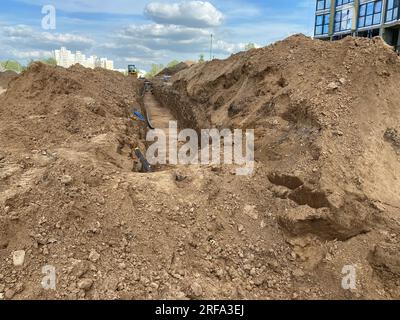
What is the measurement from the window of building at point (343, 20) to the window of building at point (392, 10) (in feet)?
13.2

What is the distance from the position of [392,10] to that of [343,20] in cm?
568

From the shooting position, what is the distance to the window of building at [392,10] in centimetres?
2317

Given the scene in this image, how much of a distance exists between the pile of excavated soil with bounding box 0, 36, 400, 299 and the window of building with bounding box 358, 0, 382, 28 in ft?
72.1

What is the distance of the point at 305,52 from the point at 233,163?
13.6ft

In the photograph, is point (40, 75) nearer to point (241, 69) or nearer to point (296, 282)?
point (241, 69)

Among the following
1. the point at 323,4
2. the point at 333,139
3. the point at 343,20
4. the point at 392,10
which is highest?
the point at 323,4

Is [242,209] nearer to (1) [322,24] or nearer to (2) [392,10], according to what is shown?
(2) [392,10]

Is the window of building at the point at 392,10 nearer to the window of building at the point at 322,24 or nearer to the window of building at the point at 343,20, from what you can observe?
the window of building at the point at 343,20

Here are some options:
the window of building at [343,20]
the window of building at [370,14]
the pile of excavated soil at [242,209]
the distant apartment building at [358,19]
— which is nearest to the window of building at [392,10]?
the distant apartment building at [358,19]

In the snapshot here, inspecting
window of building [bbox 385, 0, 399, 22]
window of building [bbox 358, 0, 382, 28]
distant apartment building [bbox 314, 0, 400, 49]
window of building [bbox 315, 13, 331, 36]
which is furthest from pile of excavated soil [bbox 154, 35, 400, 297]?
window of building [bbox 315, 13, 331, 36]

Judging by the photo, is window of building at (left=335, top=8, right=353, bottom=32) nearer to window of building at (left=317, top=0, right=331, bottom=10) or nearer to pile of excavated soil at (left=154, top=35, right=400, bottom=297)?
window of building at (left=317, top=0, right=331, bottom=10)

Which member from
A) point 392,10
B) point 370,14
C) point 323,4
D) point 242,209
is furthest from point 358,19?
point 242,209

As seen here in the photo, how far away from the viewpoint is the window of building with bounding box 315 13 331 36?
31.2 metres

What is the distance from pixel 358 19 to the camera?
27.6 meters
